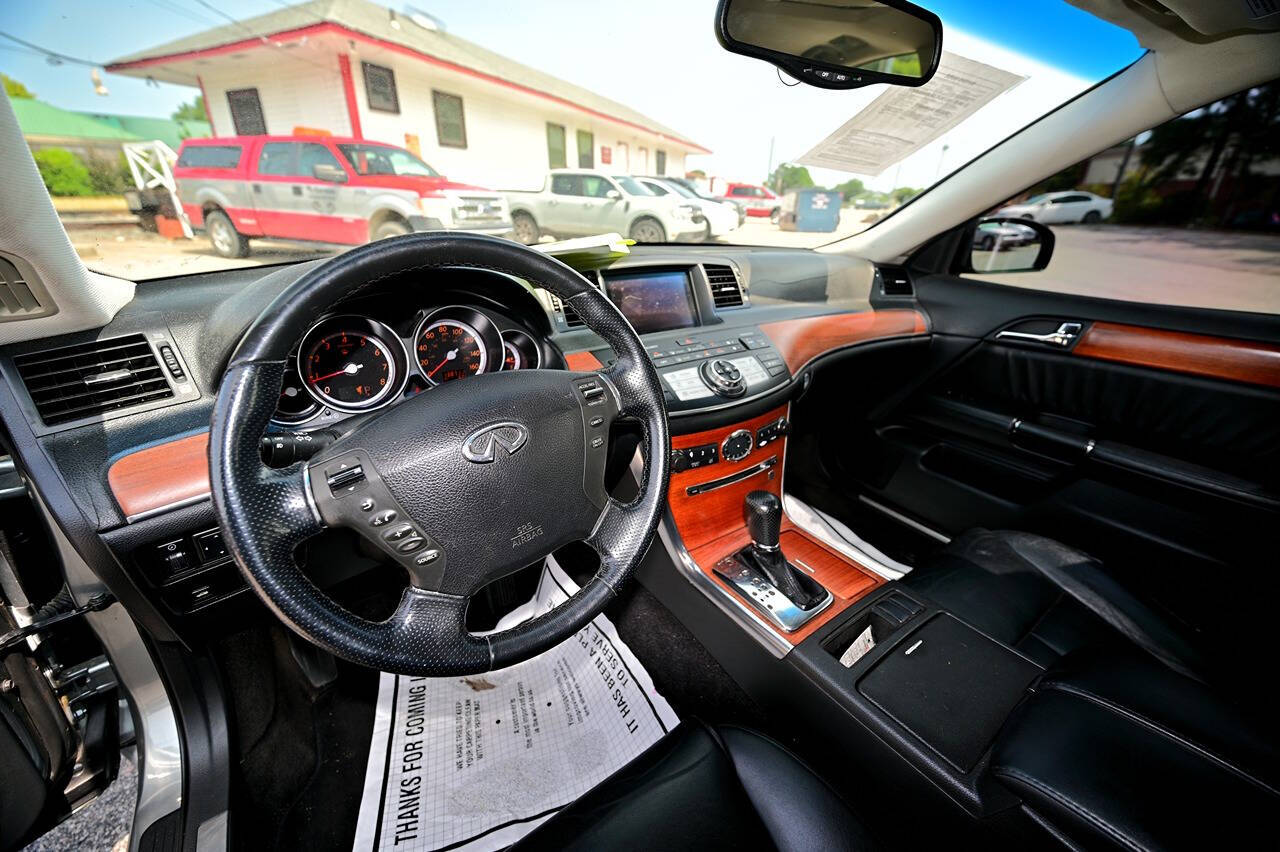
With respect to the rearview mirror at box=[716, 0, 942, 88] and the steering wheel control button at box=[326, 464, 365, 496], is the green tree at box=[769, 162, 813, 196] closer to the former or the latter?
the rearview mirror at box=[716, 0, 942, 88]

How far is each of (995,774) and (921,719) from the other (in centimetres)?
28

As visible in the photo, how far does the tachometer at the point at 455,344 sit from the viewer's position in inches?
44.2

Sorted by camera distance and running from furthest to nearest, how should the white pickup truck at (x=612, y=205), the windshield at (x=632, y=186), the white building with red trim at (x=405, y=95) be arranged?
1. the windshield at (x=632, y=186)
2. the white pickup truck at (x=612, y=205)
3. the white building with red trim at (x=405, y=95)

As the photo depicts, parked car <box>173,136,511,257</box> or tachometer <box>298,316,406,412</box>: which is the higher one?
parked car <box>173,136,511,257</box>

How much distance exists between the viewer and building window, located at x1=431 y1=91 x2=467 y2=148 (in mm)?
6465

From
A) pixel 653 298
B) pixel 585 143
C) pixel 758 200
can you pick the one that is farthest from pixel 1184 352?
pixel 585 143

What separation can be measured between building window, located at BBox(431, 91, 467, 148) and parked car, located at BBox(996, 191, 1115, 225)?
242 inches

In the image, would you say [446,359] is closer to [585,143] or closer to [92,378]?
[92,378]

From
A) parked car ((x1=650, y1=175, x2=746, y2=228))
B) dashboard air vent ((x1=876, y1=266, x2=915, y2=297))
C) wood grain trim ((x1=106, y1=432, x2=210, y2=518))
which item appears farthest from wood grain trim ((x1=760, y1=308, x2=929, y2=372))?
wood grain trim ((x1=106, y1=432, x2=210, y2=518))

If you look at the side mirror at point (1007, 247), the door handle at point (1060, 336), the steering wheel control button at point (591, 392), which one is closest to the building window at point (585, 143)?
the side mirror at point (1007, 247)

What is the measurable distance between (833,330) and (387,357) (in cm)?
153

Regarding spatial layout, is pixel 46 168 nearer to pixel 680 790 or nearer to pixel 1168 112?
pixel 680 790

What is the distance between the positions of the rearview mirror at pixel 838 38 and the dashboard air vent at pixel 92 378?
4.75ft

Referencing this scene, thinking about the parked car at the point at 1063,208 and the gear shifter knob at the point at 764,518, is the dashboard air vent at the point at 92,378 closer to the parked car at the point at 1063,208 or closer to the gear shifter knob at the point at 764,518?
the gear shifter knob at the point at 764,518
